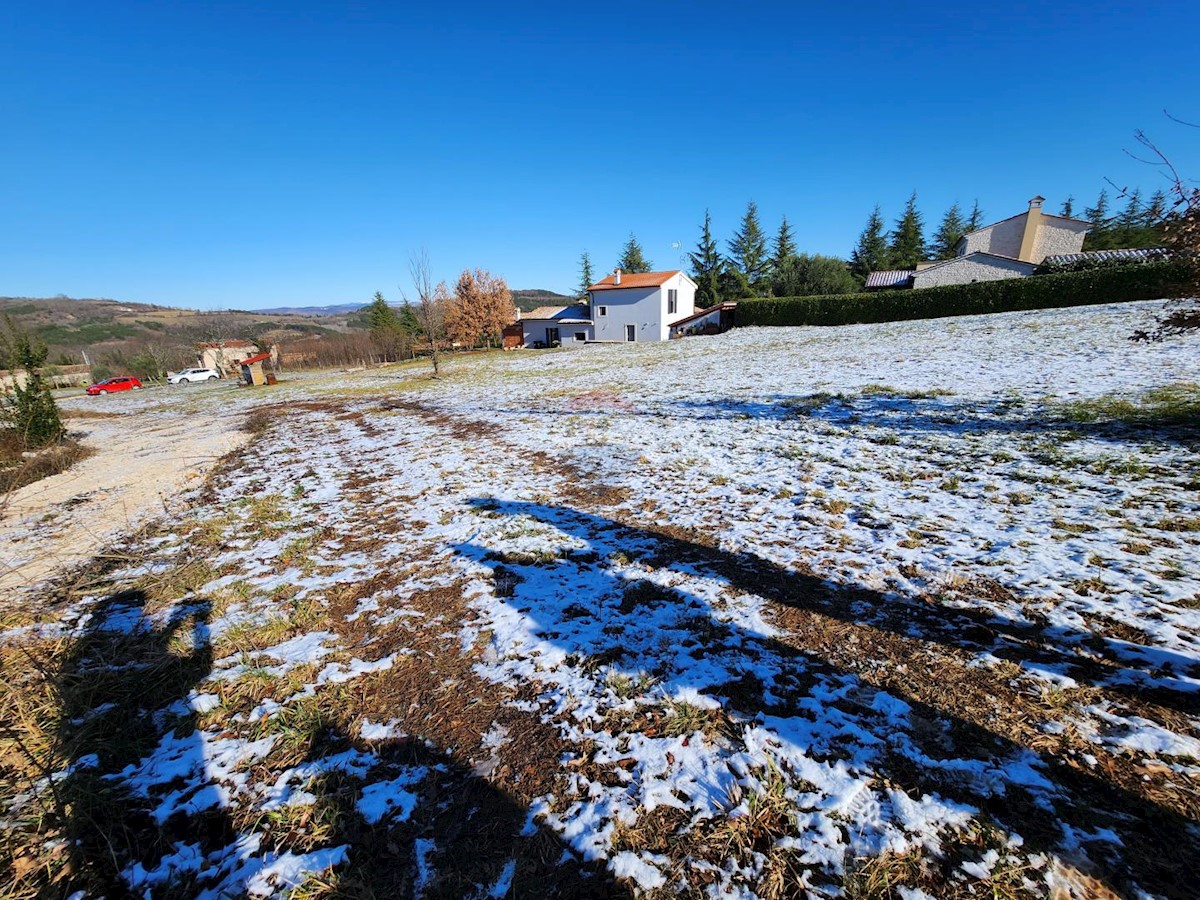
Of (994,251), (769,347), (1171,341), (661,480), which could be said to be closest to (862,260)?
(994,251)

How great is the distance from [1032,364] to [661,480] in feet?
39.4

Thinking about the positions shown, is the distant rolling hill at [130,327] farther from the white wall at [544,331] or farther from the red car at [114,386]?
the white wall at [544,331]

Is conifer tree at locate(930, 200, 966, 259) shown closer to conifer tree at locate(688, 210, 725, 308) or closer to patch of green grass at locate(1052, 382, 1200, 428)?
conifer tree at locate(688, 210, 725, 308)

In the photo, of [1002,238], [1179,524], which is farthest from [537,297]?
[1179,524]

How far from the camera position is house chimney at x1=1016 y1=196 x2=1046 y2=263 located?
118 feet

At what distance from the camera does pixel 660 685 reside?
10.2ft

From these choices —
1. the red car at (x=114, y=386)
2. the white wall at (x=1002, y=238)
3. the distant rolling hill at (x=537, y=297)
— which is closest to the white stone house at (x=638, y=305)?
the white wall at (x=1002, y=238)

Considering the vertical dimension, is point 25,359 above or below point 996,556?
above

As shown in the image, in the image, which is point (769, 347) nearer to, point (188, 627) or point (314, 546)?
point (314, 546)

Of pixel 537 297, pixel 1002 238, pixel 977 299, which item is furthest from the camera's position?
pixel 537 297

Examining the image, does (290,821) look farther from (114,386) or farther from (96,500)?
(114,386)

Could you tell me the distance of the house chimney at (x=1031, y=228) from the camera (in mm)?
35938

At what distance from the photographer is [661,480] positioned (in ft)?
22.9

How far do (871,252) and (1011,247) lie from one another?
13583 millimetres
